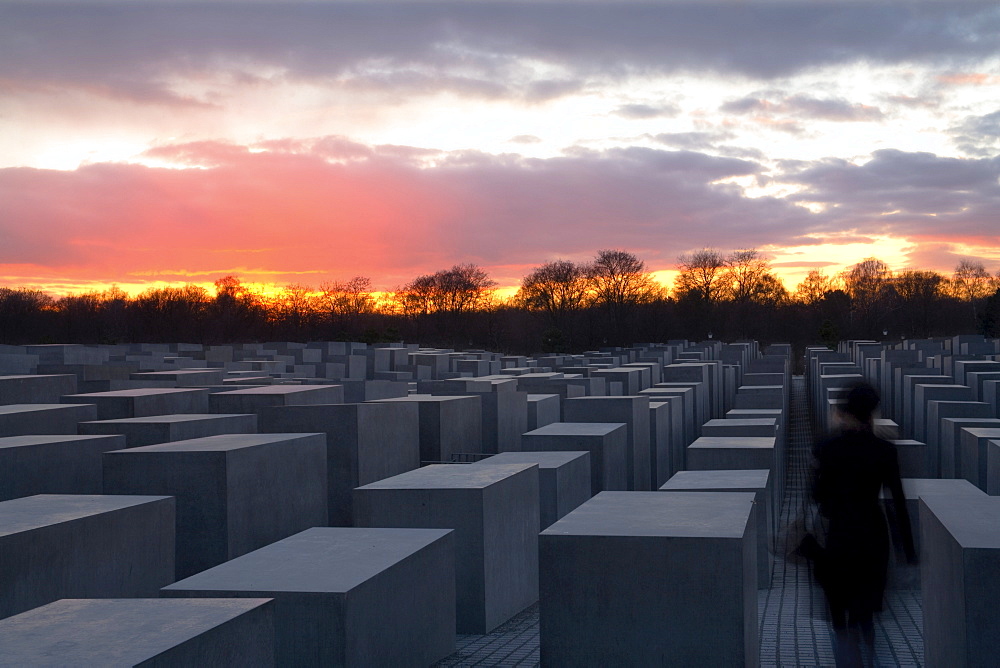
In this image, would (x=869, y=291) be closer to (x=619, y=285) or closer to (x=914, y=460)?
(x=619, y=285)

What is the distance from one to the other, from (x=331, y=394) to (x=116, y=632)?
1013cm

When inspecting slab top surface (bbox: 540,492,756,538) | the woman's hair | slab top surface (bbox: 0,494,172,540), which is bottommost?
slab top surface (bbox: 0,494,172,540)

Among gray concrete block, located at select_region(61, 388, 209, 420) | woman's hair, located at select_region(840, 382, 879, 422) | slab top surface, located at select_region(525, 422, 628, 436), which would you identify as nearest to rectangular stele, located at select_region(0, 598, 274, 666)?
woman's hair, located at select_region(840, 382, 879, 422)

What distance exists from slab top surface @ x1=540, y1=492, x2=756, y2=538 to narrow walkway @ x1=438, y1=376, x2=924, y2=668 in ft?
1.45

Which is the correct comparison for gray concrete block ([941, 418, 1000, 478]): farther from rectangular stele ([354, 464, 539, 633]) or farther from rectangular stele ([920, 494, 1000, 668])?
rectangular stele ([920, 494, 1000, 668])

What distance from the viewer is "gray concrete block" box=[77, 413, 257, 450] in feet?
29.7

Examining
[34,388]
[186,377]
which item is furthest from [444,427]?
[186,377]

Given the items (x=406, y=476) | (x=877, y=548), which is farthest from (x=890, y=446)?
(x=406, y=476)

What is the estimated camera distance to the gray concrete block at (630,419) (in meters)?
12.2

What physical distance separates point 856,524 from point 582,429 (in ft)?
23.2

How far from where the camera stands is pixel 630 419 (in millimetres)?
12328

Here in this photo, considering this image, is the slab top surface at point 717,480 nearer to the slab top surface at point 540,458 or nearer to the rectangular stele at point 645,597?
the slab top surface at point 540,458

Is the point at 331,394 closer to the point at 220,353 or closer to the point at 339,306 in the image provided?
the point at 220,353

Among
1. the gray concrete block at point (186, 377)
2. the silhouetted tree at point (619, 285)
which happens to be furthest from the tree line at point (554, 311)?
the gray concrete block at point (186, 377)
